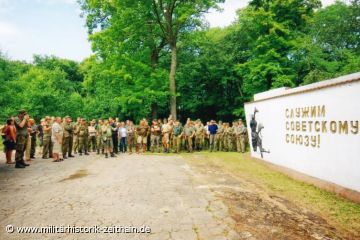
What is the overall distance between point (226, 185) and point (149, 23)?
1937 centimetres

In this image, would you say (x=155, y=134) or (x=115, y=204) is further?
(x=155, y=134)

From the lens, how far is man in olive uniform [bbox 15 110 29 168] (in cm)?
1223

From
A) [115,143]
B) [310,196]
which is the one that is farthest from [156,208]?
[115,143]

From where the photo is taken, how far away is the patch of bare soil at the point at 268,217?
5062mm

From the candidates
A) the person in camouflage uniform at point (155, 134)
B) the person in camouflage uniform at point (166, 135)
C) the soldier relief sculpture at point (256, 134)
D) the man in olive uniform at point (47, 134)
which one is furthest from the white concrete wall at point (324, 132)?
the man in olive uniform at point (47, 134)

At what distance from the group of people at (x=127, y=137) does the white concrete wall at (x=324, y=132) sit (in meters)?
7.75

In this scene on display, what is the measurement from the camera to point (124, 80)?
80.5 ft

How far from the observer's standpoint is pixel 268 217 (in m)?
5.88

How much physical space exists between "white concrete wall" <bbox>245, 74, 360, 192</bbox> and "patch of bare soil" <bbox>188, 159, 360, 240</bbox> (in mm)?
1646

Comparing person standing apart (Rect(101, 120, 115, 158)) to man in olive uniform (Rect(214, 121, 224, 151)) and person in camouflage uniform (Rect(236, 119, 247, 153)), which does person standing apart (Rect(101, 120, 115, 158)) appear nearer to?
man in olive uniform (Rect(214, 121, 224, 151))

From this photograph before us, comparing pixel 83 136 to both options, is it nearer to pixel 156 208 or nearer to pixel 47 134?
pixel 47 134

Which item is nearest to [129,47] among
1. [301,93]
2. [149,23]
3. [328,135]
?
[149,23]

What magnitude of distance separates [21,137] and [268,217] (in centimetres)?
968

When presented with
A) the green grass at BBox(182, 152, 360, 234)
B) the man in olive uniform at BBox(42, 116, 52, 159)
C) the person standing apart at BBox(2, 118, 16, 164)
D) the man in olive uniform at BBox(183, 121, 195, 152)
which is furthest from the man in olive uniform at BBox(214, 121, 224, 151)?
the person standing apart at BBox(2, 118, 16, 164)
